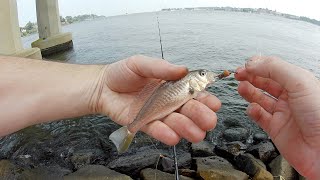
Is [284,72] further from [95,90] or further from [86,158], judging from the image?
[86,158]

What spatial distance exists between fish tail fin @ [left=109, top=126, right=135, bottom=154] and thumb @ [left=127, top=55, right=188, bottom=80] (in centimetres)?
62

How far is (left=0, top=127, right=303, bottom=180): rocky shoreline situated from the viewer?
23.5ft

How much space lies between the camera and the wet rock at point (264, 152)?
8719 millimetres

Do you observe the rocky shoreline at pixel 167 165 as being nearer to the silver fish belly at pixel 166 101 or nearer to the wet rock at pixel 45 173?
the wet rock at pixel 45 173

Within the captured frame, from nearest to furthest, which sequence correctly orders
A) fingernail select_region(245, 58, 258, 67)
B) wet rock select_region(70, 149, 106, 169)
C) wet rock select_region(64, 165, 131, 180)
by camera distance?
fingernail select_region(245, 58, 258, 67) < wet rock select_region(64, 165, 131, 180) < wet rock select_region(70, 149, 106, 169)

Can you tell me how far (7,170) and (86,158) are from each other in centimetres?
205

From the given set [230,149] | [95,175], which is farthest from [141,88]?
[230,149]

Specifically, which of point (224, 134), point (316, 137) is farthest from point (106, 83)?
point (224, 134)

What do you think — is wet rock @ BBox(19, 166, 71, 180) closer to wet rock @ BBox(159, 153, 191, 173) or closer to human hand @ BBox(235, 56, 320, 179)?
wet rock @ BBox(159, 153, 191, 173)

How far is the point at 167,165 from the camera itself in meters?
7.86

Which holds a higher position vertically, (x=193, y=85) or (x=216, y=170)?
(x=193, y=85)

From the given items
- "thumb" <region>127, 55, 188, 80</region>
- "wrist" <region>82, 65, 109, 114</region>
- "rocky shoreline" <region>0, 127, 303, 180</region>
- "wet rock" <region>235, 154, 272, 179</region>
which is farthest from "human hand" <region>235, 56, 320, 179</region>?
"wet rock" <region>235, 154, 272, 179</region>

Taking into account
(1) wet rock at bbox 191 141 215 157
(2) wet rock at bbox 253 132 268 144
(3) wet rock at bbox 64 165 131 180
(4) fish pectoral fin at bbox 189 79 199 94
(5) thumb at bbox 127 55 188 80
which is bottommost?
(2) wet rock at bbox 253 132 268 144

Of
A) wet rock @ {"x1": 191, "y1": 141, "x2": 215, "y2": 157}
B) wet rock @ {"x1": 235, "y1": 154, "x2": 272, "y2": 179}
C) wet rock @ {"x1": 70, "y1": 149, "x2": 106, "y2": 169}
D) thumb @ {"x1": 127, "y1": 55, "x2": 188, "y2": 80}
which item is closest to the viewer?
thumb @ {"x1": 127, "y1": 55, "x2": 188, "y2": 80}
